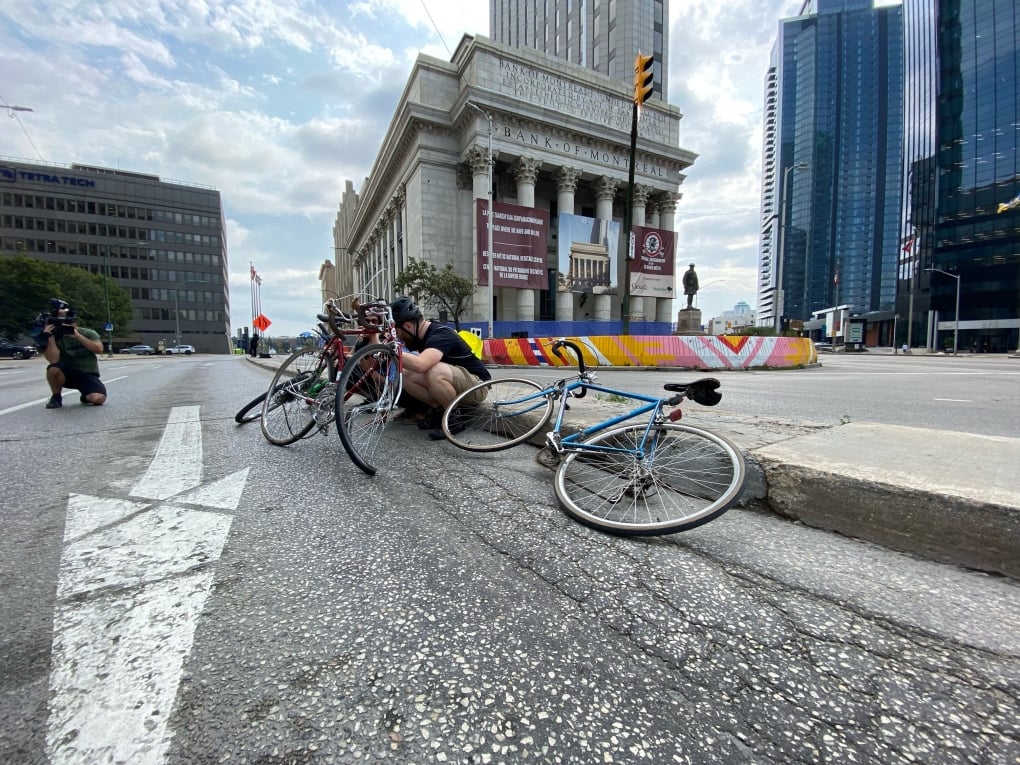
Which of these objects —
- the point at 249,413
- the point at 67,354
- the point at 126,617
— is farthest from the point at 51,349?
the point at 126,617

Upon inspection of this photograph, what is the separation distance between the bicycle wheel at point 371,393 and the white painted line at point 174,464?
1.07 meters

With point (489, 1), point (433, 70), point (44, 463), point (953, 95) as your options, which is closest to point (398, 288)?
point (433, 70)

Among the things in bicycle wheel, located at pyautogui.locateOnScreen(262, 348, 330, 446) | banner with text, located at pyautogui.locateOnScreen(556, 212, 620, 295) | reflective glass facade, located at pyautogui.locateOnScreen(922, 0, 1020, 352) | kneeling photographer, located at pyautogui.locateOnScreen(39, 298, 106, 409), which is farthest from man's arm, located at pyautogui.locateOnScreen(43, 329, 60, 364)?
reflective glass facade, located at pyautogui.locateOnScreen(922, 0, 1020, 352)

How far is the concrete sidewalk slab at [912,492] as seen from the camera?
1818 mm

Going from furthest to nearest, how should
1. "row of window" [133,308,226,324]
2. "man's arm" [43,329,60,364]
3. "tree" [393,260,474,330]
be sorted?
"row of window" [133,308,226,324] < "tree" [393,260,474,330] < "man's arm" [43,329,60,364]

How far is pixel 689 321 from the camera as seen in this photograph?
2948 cm

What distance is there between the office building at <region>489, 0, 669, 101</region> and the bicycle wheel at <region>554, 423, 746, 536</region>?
1780 inches

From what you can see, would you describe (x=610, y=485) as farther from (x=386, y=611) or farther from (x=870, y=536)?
(x=386, y=611)

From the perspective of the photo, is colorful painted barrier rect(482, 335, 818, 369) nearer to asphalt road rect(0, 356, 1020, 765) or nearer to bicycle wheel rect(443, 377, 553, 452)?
bicycle wheel rect(443, 377, 553, 452)

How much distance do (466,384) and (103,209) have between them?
101394mm

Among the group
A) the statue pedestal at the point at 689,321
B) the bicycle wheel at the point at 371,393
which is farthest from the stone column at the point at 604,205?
the bicycle wheel at the point at 371,393

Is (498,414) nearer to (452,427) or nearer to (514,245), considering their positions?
(452,427)

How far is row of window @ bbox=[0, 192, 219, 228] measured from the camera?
68625 millimetres

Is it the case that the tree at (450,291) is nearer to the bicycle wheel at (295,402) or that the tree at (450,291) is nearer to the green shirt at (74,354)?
the green shirt at (74,354)
